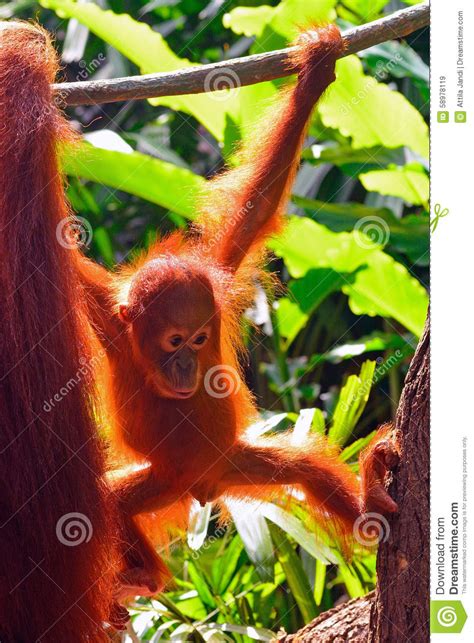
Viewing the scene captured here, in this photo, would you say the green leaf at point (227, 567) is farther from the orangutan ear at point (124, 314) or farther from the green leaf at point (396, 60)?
the green leaf at point (396, 60)

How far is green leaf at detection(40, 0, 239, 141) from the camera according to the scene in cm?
227

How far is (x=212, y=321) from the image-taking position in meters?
1.52

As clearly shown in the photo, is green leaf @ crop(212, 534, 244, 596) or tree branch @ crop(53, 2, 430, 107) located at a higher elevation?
tree branch @ crop(53, 2, 430, 107)

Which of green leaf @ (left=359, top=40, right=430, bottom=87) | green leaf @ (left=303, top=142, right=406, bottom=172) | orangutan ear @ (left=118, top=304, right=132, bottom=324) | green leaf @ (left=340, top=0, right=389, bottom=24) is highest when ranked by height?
green leaf @ (left=340, top=0, right=389, bottom=24)

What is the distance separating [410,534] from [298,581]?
31.4 inches

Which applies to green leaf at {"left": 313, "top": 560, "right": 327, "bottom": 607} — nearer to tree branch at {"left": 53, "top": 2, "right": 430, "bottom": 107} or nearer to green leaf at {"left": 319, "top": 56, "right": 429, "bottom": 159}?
green leaf at {"left": 319, "top": 56, "right": 429, "bottom": 159}

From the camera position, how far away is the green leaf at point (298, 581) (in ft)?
6.54

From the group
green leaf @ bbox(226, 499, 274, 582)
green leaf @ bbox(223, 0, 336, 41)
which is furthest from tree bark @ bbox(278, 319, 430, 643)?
green leaf @ bbox(223, 0, 336, 41)

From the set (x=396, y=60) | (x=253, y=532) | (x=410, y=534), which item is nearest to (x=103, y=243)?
(x=396, y=60)

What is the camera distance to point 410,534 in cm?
128

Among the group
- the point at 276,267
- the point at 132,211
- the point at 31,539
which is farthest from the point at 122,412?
the point at 132,211

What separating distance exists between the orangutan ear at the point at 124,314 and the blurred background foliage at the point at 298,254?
Answer: 40cm

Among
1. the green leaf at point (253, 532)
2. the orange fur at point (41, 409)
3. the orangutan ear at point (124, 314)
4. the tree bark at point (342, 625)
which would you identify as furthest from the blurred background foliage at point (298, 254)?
the orange fur at point (41, 409)

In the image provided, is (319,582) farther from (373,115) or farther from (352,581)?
(373,115)
